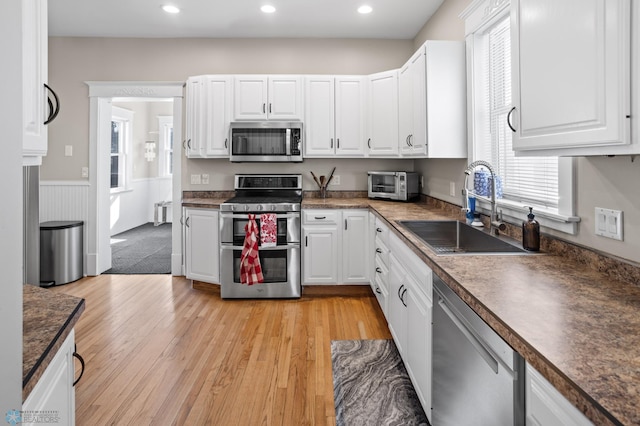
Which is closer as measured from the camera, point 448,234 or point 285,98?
point 448,234

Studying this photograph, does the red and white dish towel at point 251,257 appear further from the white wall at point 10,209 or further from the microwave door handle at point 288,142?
the white wall at point 10,209

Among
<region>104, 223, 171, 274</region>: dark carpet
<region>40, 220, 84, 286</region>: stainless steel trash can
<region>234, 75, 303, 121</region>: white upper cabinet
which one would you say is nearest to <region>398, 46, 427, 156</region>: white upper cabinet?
A: <region>234, 75, 303, 121</region>: white upper cabinet

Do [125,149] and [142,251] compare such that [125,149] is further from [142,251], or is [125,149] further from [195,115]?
[195,115]

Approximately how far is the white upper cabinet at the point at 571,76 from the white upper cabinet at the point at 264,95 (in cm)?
273

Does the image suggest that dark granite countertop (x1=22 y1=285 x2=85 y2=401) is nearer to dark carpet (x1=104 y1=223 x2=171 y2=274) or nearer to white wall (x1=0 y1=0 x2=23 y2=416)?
white wall (x1=0 y1=0 x2=23 y2=416)

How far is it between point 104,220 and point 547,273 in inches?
179

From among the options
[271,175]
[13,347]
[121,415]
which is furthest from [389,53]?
[13,347]

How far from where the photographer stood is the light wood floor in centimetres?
198

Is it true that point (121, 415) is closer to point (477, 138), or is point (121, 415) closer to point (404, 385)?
point (404, 385)

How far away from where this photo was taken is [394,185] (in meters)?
3.95

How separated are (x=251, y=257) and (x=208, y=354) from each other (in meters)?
1.14

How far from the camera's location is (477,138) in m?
2.80

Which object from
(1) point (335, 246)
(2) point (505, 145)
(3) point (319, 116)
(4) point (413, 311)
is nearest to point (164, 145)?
(3) point (319, 116)

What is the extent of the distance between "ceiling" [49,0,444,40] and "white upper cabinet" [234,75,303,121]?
1.81 feet
